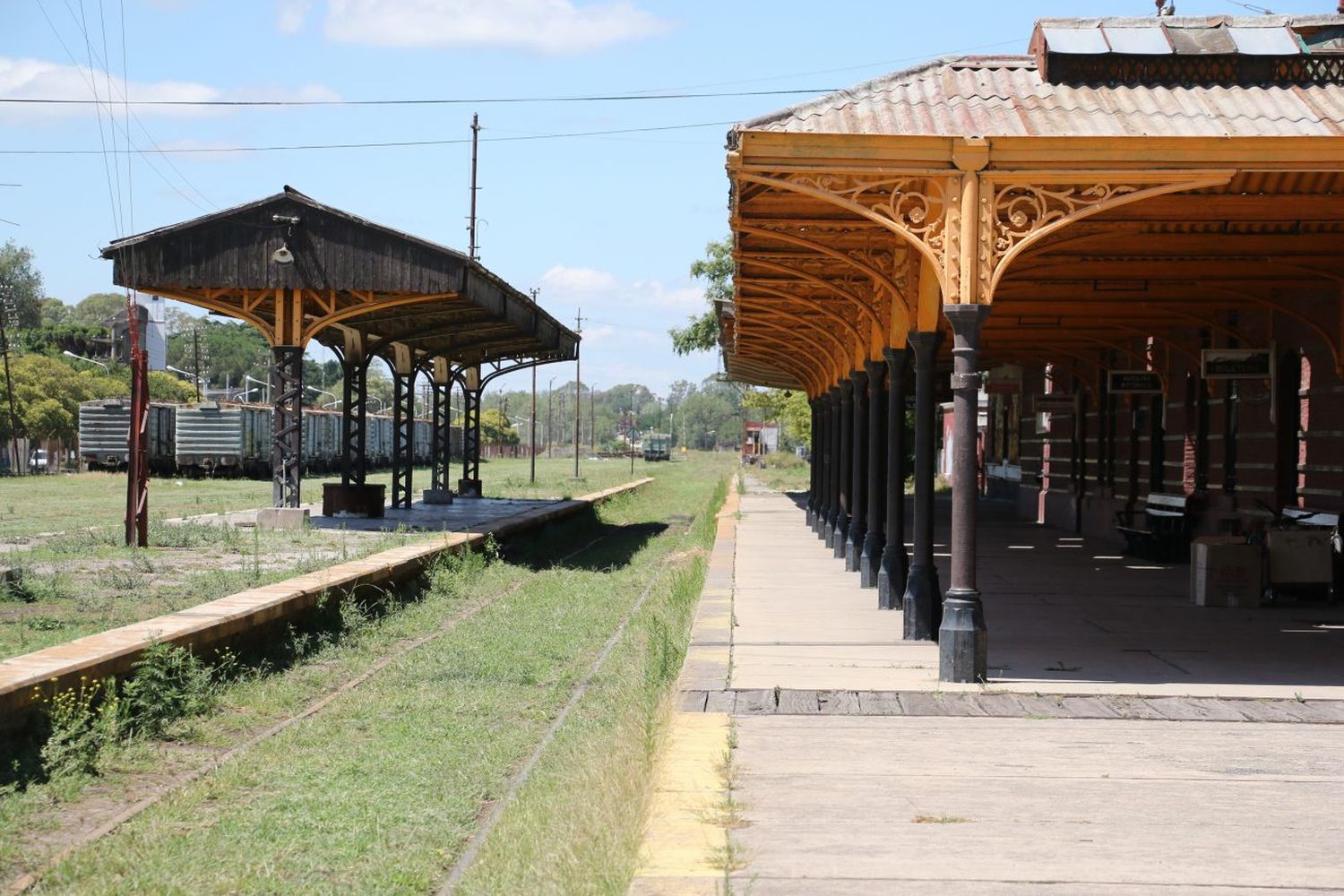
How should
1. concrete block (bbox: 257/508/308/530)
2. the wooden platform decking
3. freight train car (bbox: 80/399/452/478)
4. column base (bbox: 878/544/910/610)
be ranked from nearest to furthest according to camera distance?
the wooden platform decking → column base (bbox: 878/544/910/610) → concrete block (bbox: 257/508/308/530) → freight train car (bbox: 80/399/452/478)

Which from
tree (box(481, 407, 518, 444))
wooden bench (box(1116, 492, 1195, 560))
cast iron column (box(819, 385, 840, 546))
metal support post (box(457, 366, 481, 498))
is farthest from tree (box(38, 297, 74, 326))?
wooden bench (box(1116, 492, 1195, 560))

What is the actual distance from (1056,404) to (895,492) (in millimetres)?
15237

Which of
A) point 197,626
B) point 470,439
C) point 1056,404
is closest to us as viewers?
point 197,626

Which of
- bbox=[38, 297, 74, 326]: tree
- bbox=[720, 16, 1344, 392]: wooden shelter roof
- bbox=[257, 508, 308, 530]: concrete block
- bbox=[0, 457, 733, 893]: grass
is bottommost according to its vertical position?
bbox=[0, 457, 733, 893]: grass

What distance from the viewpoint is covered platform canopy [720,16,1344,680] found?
364 inches

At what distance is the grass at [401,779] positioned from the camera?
19.8 feet

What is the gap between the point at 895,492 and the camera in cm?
1309

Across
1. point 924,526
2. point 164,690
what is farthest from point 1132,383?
point 164,690

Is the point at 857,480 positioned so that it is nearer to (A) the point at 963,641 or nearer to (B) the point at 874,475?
(B) the point at 874,475

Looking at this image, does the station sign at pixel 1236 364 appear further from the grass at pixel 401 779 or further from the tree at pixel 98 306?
the tree at pixel 98 306

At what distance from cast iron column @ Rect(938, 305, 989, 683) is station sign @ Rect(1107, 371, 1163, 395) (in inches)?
407

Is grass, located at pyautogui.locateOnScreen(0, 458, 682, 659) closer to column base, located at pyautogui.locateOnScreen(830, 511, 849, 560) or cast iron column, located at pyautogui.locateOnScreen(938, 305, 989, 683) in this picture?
column base, located at pyautogui.locateOnScreen(830, 511, 849, 560)

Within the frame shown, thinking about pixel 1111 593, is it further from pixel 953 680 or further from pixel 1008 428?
pixel 1008 428

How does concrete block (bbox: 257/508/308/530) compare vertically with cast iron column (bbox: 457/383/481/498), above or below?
below
